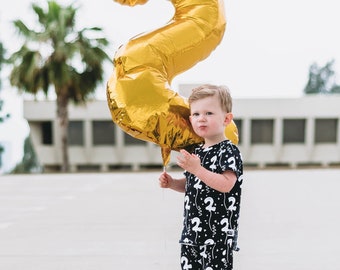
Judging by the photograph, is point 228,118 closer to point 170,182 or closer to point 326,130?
point 170,182

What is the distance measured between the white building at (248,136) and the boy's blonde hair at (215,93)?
48.9ft

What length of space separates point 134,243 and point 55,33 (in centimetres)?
860

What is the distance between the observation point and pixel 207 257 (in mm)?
→ 1460

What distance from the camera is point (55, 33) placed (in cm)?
1053

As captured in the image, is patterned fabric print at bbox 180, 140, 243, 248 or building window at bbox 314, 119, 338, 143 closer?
patterned fabric print at bbox 180, 140, 243, 248

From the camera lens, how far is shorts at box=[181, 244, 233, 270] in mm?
1457

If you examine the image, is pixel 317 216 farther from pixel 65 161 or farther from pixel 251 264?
pixel 65 161

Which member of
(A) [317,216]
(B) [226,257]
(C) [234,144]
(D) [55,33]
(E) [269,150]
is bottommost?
(E) [269,150]

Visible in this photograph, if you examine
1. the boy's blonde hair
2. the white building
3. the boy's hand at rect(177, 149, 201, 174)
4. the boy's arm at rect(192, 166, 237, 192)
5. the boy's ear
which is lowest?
the white building

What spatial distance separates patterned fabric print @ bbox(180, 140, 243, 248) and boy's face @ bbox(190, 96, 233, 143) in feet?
0.23

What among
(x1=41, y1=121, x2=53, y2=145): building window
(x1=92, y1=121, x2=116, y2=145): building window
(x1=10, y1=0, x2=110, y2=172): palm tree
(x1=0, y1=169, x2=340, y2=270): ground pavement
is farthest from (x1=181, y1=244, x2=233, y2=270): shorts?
(x1=41, y1=121, x2=53, y2=145): building window

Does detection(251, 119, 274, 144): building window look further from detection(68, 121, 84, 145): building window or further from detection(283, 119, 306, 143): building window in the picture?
detection(68, 121, 84, 145): building window

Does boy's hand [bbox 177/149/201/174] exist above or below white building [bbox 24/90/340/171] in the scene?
above

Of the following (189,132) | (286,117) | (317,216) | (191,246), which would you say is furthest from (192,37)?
(286,117)
